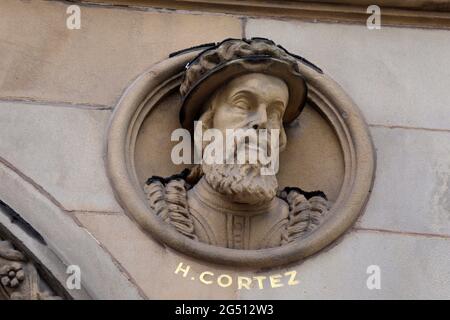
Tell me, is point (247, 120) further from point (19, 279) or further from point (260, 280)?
point (19, 279)

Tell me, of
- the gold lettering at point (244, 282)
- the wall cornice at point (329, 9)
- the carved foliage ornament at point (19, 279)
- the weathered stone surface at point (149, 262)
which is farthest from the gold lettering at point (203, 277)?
the wall cornice at point (329, 9)

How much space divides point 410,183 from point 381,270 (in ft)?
1.71

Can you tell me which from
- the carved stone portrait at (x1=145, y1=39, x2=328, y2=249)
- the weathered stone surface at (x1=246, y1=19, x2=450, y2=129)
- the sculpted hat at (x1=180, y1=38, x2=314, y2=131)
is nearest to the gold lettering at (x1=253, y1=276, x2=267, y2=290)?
the carved stone portrait at (x1=145, y1=39, x2=328, y2=249)

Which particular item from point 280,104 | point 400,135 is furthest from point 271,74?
point 400,135

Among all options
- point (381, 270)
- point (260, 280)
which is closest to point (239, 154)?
point (260, 280)

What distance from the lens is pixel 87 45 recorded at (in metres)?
9.20

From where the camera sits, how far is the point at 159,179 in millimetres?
8812

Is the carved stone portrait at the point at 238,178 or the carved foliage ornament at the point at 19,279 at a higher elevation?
the carved stone portrait at the point at 238,178

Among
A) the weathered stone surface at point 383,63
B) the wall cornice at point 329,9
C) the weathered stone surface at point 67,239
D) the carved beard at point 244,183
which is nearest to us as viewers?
the weathered stone surface at point 67,239

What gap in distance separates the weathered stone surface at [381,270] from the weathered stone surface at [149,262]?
0.19 m

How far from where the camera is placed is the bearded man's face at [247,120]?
340 inches

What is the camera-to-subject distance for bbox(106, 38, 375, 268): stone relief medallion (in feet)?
28.3

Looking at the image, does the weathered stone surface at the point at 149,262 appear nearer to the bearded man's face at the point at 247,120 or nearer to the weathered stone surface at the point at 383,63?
the bearded man's face at the point at 247,120
